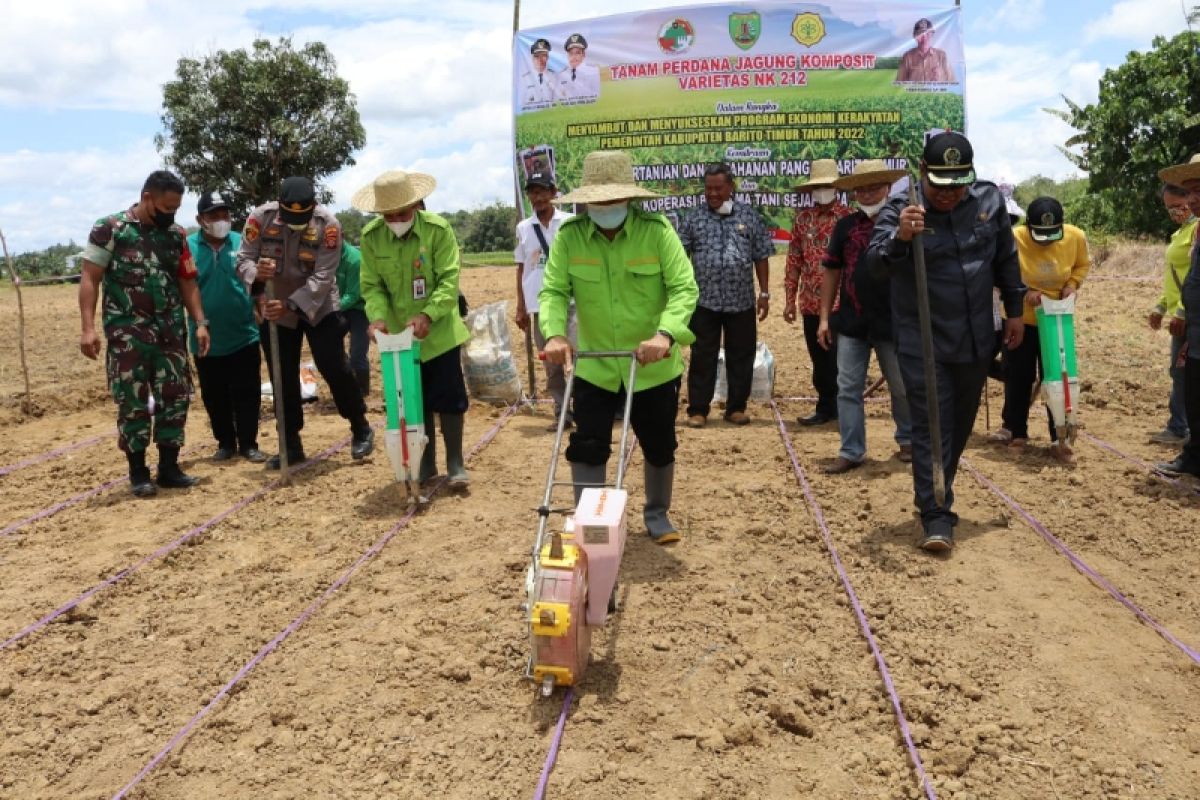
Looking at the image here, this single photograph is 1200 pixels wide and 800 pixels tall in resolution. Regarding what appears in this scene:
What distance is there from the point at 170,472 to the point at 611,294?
3.30m

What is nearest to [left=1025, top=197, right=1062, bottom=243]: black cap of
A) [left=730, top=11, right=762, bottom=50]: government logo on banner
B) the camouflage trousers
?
[left=730, top=11, right=762, bottom=50]: government logo on banner

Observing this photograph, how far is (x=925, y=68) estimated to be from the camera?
7418 millimetres

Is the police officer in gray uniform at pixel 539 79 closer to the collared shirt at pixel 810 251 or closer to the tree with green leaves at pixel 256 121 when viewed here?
the collared shirt at pixel 810 251

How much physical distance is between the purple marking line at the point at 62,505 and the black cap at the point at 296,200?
6.53 feet

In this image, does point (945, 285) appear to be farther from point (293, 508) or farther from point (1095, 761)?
point (293, 508)

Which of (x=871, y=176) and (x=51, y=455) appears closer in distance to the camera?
(x=871, y=176)

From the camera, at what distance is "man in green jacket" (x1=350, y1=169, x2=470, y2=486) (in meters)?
5.20

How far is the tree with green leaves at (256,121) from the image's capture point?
990 inches

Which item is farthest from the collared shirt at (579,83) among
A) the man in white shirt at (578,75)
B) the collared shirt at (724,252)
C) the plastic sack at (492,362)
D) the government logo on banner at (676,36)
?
the plastic sack at (492,362)

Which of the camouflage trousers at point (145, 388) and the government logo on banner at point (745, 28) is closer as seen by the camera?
the camouflage trousers at point (145, 388)

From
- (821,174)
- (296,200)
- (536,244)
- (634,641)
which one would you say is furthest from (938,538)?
(296,200)

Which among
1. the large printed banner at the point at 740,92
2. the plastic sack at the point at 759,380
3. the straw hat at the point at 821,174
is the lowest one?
the plastic sack at the point at 759,380

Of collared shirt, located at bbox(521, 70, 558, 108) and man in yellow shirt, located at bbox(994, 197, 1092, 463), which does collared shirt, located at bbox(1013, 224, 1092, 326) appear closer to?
man in yellow shirt, located at bbox(994, 197, 1092, 463)

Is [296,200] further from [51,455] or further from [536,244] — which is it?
[51,455]
